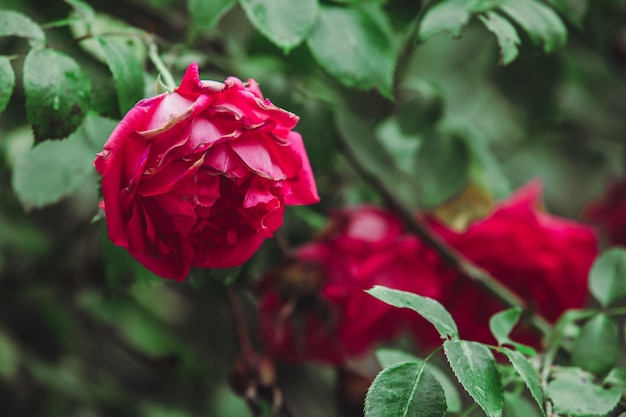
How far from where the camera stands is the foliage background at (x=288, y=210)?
1.69ft

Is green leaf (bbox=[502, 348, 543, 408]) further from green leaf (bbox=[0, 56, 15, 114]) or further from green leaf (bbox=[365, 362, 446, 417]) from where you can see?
green leaf (bbox=[0, 56, 15, 114])

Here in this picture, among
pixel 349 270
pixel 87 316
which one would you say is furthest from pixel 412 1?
pixel 87 316

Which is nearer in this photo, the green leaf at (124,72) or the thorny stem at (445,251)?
the green leaf at (124,72)

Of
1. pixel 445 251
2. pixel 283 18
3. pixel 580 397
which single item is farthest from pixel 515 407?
pixel 283 18

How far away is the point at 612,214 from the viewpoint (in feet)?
2.38

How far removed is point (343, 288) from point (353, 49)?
19cm

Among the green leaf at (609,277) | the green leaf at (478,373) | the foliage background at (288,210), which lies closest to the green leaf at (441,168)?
the foliage background at (288,210)

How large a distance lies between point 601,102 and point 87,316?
2.40ft

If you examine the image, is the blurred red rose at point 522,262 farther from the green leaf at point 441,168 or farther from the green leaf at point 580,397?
the green leaf at point 580,397

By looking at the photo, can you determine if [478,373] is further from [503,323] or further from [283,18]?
[283,18]

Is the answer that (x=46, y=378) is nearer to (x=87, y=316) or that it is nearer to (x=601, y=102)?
(x=87, y=316)

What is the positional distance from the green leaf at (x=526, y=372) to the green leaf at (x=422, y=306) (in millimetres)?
32

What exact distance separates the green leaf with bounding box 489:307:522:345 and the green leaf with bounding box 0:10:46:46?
31 centimetres

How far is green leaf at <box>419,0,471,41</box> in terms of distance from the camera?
1.43 ft
